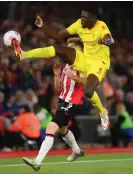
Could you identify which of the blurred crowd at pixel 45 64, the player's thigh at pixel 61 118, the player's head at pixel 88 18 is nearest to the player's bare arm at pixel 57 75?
the player's thigh at pixel 61 118

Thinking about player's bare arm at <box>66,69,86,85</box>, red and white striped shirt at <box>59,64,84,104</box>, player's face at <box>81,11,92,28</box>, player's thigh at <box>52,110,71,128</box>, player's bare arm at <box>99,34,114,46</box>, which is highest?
player's face at <box>81,11,92,28</box>

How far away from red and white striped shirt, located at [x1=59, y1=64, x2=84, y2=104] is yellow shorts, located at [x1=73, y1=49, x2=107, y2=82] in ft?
0.63

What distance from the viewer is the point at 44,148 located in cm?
1276

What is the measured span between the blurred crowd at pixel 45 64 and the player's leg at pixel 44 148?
22.4 ft

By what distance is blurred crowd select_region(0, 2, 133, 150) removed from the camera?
68.4 feet

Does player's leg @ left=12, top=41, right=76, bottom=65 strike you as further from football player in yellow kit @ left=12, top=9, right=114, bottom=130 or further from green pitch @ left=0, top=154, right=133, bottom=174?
green pitch @ left=0, top=154, right=133, bottom=174

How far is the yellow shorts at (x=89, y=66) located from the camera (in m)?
13.4

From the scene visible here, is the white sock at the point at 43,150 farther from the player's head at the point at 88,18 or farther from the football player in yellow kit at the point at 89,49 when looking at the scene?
the player's head at the point at 88,18

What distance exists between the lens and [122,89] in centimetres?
2388

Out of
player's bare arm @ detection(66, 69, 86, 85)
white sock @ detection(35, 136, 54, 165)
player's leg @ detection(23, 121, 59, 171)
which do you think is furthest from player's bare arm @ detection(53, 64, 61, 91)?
white sock @ detection(35, 136, 54, 165)

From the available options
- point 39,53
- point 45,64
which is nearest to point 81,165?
point 39,53

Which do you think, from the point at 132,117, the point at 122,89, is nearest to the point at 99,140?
the point at 132,117

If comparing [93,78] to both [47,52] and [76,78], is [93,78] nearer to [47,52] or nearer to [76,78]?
[76,78]

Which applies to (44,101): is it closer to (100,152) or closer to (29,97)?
(29,97)
